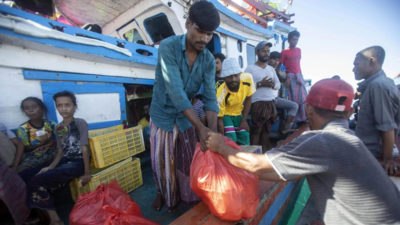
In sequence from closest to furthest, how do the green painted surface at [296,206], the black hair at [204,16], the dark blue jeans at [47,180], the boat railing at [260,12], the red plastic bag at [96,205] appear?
the black hair at [204,16] < the red plastic bag at [96,205] < the dark blue jeans at [47,180] < the green painted surface at [296,206] < the boat railing at [260,12]

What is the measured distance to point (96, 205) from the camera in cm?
149

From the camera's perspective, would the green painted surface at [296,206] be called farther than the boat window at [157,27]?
No

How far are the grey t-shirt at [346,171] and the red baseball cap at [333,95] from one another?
0.13 metres

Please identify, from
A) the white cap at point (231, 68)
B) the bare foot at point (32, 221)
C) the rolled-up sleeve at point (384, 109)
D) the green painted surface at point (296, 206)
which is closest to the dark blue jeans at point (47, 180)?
the bare foot at point (32, 221)

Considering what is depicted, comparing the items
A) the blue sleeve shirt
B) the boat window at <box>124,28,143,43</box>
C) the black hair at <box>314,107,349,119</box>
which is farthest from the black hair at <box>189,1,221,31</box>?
the boat window at <box>124,28,143,43</box>

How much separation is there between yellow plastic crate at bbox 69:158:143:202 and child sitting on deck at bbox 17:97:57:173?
47cm

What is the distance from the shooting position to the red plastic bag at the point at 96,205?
1.43 m

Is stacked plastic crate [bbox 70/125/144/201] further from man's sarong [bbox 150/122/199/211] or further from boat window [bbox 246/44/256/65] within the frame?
boat window [bbox 246/44/256/65]

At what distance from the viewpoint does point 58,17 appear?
465 centimetres

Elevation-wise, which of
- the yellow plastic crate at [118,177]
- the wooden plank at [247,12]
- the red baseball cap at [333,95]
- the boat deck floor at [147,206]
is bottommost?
the boat deck floor at [147,206]

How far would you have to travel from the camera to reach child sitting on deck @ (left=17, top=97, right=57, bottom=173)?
6.50 feet

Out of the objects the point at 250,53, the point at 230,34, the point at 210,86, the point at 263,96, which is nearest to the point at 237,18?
the point at 230,34

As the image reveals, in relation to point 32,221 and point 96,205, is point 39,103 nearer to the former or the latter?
point 32,221

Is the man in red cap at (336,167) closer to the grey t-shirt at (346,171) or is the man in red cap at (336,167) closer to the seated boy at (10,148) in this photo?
the grey t-shirt at (346,171)
